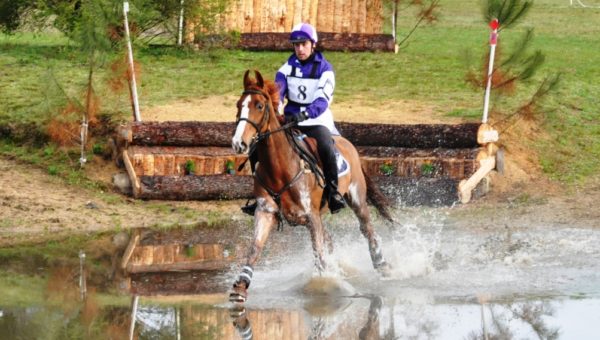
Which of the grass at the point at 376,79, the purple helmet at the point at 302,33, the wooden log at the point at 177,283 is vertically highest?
the purple helmet at the point at 302,33

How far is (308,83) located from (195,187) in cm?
544

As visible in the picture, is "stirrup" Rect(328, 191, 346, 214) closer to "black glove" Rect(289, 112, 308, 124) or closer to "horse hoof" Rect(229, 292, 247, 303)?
"black glove" Rect(289, 112, 308, 124)

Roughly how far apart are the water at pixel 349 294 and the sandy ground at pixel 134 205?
0.89 meters

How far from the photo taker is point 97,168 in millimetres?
18984

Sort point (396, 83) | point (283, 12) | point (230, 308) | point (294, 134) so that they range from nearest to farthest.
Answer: point (230, 308) → point (294, 134) → point (396, 83) → point (283, 12)

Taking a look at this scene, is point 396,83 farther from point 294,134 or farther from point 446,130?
point 294,134

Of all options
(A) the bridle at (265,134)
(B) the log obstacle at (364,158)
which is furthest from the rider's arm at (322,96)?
(B) the log obstacle at (364,158)

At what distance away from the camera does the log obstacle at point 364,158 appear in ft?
59.9

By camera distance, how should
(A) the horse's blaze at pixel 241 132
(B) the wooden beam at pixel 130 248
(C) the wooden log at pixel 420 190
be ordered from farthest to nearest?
(C) the wooden log at pixel 420 190, (B) the wooden beam at pixel 130 248, (A) the horse's blaze at pixel 241 132

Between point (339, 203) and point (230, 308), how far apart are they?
1.88 m

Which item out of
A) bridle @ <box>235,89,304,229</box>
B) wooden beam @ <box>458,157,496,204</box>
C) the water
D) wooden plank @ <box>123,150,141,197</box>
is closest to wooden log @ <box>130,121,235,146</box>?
wooden plank @ <box>123,150,141,197</box>

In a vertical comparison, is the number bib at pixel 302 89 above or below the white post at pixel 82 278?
above

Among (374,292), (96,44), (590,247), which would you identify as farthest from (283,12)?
(374,292)

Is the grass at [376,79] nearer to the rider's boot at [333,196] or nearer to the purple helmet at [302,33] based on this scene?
the rider's boot at [333,196]
